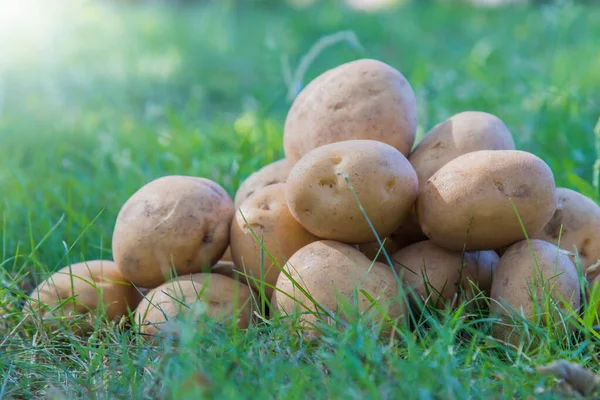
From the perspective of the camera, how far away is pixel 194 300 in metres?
1.99

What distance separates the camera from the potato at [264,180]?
7.66 feet

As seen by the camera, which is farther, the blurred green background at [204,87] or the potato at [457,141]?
the blurred green background at [204,87]

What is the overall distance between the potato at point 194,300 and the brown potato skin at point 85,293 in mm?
151

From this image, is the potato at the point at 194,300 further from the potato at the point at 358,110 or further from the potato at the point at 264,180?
the potato at the point at 358,110

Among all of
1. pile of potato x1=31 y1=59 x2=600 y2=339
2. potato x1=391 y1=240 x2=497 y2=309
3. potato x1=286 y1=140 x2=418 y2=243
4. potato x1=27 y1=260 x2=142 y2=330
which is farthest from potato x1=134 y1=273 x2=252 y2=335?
potato x1=391 y1=240 x2=497 y2=309

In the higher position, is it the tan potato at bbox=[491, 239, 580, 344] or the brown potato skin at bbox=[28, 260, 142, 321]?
the tan potato at bbox=[491, 239, 580, 344]

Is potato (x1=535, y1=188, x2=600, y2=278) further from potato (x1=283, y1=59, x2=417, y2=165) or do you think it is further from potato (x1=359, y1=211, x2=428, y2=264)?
potato (x1=283, y1=59, x2=417, y2=165)

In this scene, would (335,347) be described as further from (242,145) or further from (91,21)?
(91,21)

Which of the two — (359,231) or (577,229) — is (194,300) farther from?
(577,229)

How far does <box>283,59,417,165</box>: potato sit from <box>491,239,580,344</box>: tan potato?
528mm

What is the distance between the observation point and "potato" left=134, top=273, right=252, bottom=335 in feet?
6.45

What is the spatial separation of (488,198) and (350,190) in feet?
1.20

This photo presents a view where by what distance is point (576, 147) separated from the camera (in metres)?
3.67

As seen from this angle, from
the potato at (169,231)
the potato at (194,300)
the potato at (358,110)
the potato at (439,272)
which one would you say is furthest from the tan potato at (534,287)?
the potato at (169,231)
